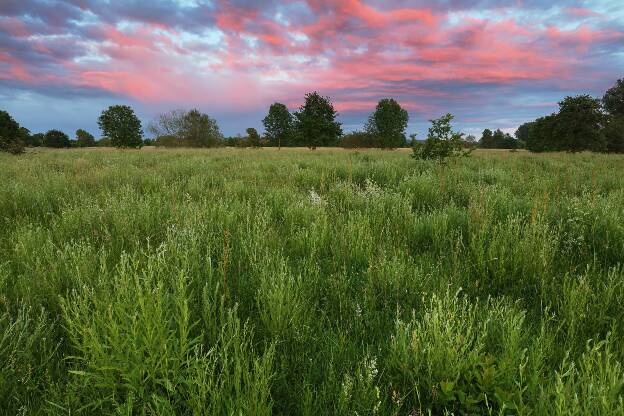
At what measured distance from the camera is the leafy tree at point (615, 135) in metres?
51.1

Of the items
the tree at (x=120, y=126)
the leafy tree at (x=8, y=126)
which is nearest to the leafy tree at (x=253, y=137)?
the tree at (x=120, y=126)

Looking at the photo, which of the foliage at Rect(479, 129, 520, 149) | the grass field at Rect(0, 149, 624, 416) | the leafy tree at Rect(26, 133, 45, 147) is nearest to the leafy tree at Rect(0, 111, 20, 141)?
the leafy tree at Rect(26, 133, 45, 147)

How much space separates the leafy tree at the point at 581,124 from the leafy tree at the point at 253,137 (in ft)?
201

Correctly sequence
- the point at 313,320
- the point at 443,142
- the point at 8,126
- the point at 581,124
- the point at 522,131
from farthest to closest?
1. the point at 522,131
2. the point at 8,126
3. the point at 581,124
4. the point at 443,142
5. the point at 313,320

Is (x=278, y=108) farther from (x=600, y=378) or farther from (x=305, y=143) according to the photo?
(x=600, y=378)

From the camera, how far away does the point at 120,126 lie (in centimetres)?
6756

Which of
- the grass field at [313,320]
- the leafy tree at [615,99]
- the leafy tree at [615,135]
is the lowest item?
the grass field at [313,320]

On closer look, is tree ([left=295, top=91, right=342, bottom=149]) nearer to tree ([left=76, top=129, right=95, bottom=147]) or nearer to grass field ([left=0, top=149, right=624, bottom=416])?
grass field ([left=0, top=149, right=624, bottom=416])

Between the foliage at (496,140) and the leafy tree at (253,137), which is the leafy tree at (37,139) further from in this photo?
the foliage at (496,140)

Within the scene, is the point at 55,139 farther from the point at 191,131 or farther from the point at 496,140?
the point at 496,140

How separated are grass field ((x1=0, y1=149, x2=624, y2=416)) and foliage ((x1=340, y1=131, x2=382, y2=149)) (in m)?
73.1

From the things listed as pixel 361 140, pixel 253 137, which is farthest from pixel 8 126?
pixel 361 140

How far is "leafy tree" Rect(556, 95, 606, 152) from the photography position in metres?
43.4

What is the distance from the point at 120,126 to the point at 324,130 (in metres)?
44.0
